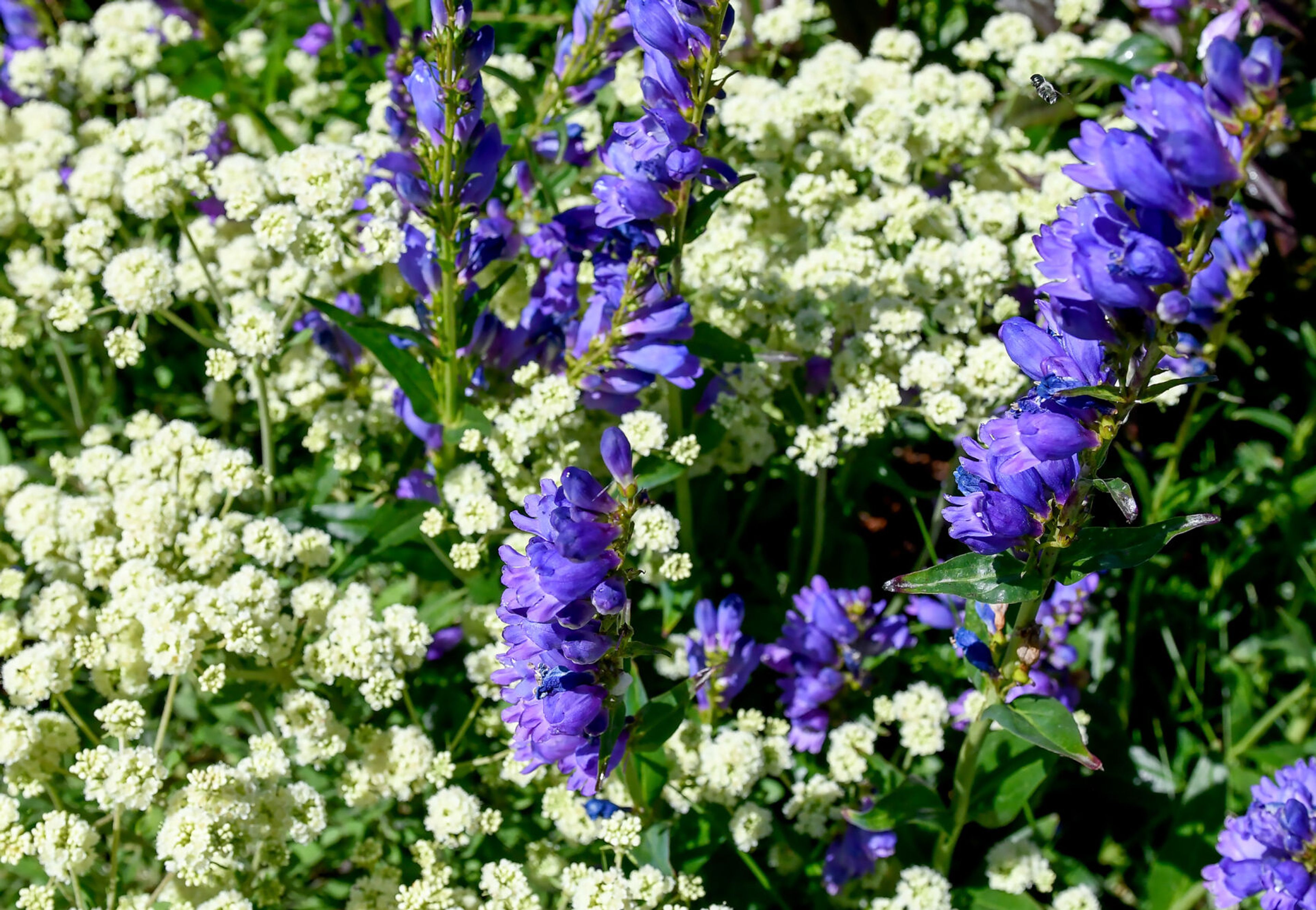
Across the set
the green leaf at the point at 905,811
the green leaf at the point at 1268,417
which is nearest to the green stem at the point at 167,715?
the green leaf at the point at 905,811

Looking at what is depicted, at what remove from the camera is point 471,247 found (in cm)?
266

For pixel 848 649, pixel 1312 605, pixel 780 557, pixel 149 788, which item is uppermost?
pixel 149 788

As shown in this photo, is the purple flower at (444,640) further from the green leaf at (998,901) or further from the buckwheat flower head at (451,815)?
the green leaf at (998,901)

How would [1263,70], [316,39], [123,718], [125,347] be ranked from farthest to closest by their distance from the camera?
[316,39]
[125,347]
[123,718]
[1263,70]

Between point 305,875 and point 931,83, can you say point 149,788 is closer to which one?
point 305,875

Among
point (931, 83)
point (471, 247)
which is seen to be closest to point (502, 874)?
point (471, 247)

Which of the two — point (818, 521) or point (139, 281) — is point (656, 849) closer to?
point (818, 521)

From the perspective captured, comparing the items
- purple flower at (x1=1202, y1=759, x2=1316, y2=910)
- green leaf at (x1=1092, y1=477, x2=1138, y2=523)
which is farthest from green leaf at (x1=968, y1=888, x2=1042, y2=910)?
green leaf at (x1=1092, y1=477, x2=1138, y2=523)

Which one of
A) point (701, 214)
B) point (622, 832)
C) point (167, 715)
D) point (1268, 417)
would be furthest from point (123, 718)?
point (1268, 417)

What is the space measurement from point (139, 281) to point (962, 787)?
2249 millimetres

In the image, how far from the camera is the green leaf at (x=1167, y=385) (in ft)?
4.75

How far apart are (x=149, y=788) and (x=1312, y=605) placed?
3493 millimetres

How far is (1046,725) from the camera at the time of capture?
1949mm

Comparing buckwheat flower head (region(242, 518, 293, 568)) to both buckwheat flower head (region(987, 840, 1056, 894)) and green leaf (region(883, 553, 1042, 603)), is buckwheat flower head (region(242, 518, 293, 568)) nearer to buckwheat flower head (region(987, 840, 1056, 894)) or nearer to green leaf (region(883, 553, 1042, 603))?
green leaf (region(883, 553, 1042, 603))
